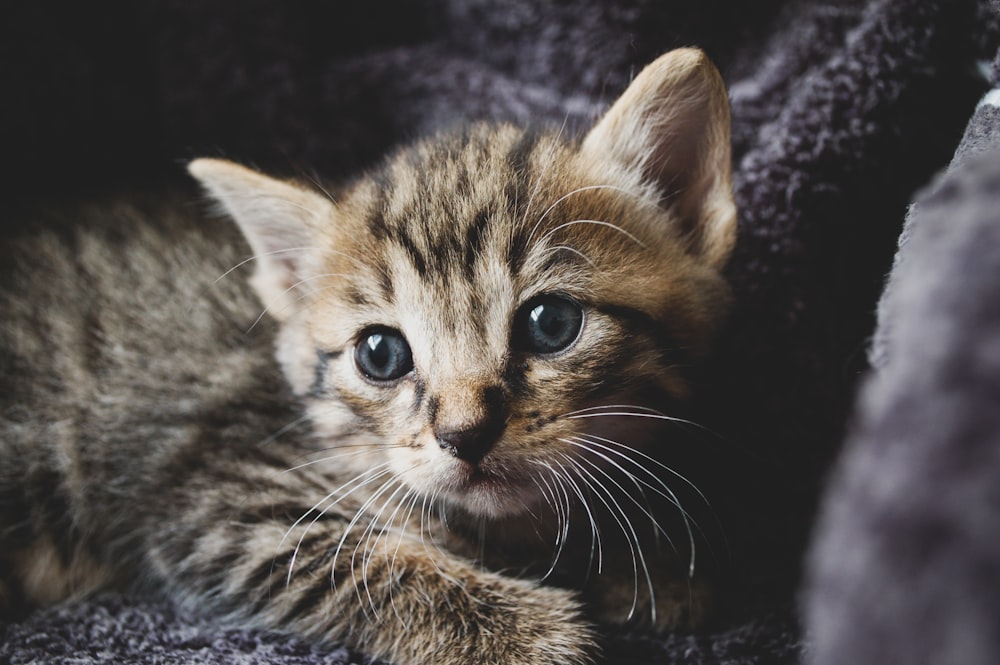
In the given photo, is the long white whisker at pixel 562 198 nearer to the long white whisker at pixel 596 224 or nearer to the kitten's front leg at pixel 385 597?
the long white whisker at pixel 596 224

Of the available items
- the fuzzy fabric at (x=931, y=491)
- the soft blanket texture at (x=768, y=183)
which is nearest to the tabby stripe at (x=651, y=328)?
the soft blanket texture at (x=768, y=183)

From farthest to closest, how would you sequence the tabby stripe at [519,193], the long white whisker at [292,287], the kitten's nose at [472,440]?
the long white whisker at [292,287], the tabby stripe at [519,193], the kitten's nose at [472,440]

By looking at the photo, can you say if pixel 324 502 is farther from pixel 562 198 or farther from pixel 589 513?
pixel 562 198

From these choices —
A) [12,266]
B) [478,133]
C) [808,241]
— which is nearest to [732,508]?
[808,241]

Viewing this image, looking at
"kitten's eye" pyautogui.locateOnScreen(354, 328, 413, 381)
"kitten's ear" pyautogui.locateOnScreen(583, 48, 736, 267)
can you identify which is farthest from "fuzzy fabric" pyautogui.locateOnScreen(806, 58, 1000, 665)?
"kitten's eye" pyautogui.locateOnScreen(354, 328, 413, 381)

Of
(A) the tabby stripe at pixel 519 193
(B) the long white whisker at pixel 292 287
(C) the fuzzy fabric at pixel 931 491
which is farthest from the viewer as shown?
(B) the long white whisker at pixel 292 287

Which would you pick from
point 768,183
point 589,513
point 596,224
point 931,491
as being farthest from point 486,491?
point 768,183
